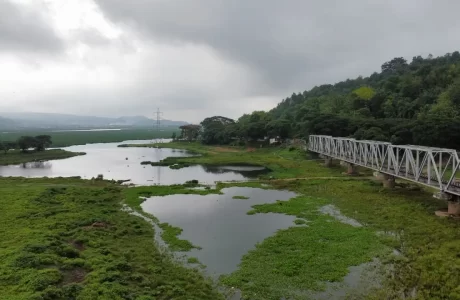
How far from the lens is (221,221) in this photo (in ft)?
80.7

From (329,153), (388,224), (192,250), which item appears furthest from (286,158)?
(192,250)

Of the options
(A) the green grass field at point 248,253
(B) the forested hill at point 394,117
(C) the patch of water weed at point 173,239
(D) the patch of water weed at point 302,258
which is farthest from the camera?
(B) the forested hill at point 394,117

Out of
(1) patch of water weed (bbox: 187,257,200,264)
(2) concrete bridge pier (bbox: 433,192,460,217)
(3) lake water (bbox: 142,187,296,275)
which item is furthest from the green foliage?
(1) patch of water weed (bbox: 187,257,200,264)

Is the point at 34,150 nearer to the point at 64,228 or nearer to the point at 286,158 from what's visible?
the point at 286,158

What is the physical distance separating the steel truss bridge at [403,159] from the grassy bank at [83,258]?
18.1m

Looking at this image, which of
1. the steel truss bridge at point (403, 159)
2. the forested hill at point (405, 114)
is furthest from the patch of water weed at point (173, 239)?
the forested hill at point (405, 114)

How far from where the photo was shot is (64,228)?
2134 cm

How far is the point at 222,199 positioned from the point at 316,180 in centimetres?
1292

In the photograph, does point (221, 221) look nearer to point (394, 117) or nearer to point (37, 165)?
point (37, 165)

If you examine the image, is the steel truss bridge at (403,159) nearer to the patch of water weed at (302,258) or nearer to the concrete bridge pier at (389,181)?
the concrete bridge pier at (389,181)

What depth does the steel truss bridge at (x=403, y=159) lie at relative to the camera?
2320 cm

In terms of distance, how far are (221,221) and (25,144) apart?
229 ft

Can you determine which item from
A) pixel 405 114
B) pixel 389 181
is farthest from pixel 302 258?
pixel 405 114

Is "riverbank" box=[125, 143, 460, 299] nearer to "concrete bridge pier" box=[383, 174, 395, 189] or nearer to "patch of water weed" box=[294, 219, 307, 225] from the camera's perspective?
"patch of water weed" box=[294, 219, 307, 225]
